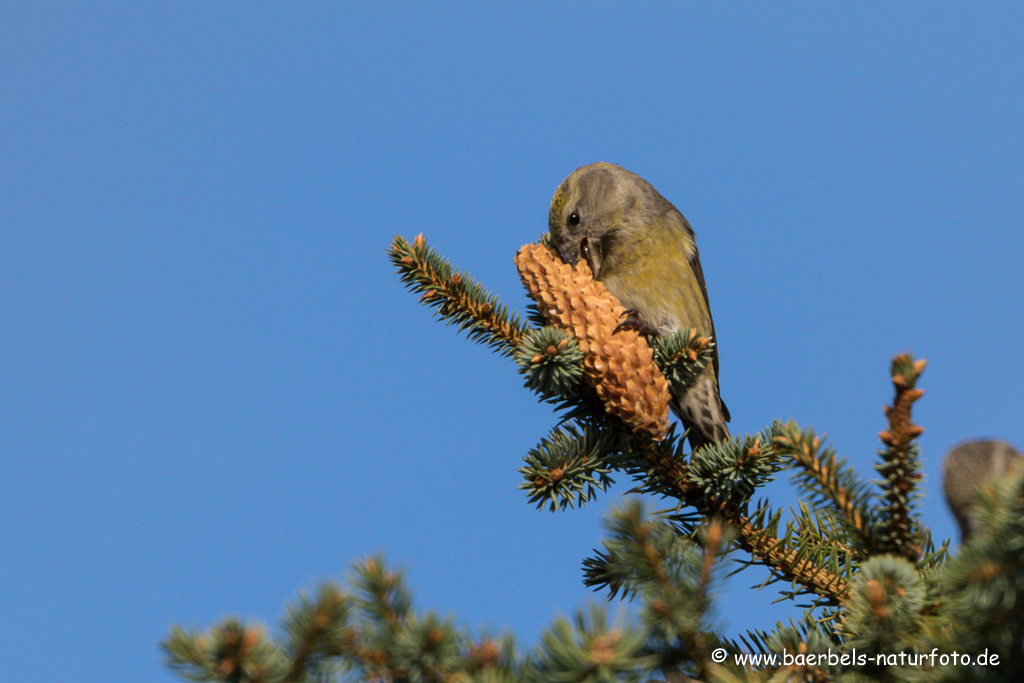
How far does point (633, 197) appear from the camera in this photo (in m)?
4.85

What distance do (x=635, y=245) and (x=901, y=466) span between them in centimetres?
282

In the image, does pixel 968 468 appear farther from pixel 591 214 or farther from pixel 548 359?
pixel 591 214

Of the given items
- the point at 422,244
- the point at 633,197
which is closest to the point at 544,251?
the point at 422,244

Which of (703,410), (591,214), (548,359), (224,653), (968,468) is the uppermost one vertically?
(591,214)

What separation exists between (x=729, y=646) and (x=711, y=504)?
0.69 meters

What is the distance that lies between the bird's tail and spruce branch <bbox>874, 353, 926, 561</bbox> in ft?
5.09

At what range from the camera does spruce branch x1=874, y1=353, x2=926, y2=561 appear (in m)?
1.76

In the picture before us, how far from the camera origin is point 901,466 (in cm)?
190

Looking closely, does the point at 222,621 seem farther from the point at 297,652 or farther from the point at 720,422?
the point at 720,422

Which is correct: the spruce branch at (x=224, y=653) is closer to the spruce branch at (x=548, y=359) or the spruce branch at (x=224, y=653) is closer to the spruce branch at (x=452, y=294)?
the spruce branch at (x=548, y=359)

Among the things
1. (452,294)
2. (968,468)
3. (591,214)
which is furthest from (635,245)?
(968,468)

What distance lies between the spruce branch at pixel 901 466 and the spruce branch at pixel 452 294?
1584 millimetres

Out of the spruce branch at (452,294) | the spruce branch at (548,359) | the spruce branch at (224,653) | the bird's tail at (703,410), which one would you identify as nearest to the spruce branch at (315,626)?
the spruce branch at (224,653)

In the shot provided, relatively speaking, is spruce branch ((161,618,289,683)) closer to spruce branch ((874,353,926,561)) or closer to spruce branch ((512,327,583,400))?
spruce branch ((512,327,583,400))
